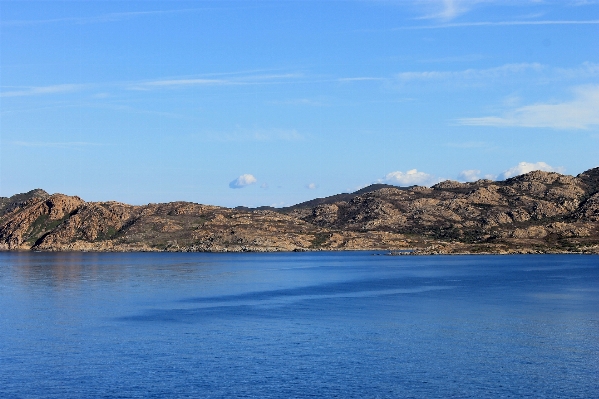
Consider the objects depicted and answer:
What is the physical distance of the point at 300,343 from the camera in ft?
245

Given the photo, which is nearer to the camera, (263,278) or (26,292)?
(26,292)

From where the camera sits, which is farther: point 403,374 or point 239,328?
point 239,328

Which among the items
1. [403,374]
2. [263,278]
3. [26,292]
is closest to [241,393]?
[403,374]

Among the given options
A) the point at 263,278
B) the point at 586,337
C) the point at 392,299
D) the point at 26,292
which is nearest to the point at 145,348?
the point at 586,337

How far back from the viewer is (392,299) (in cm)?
12219

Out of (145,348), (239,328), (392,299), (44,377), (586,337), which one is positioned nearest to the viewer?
(44,377)

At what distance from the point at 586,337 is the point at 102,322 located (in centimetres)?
5983

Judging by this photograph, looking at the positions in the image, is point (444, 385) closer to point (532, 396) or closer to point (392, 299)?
point (532, 396)

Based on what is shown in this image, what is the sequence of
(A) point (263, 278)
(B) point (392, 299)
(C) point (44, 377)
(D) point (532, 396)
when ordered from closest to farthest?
(D) point (532, 396) → (C) point (44, 377) → (B) point (392, 299) → (A) point (263, 278)

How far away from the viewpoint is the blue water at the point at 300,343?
56.9 metres

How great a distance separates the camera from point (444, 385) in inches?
2253

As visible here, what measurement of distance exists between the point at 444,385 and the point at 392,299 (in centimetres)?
6516

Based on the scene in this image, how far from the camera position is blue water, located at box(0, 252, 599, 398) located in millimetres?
56906

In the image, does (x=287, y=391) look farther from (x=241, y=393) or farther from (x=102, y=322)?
(x=102, y=322)
